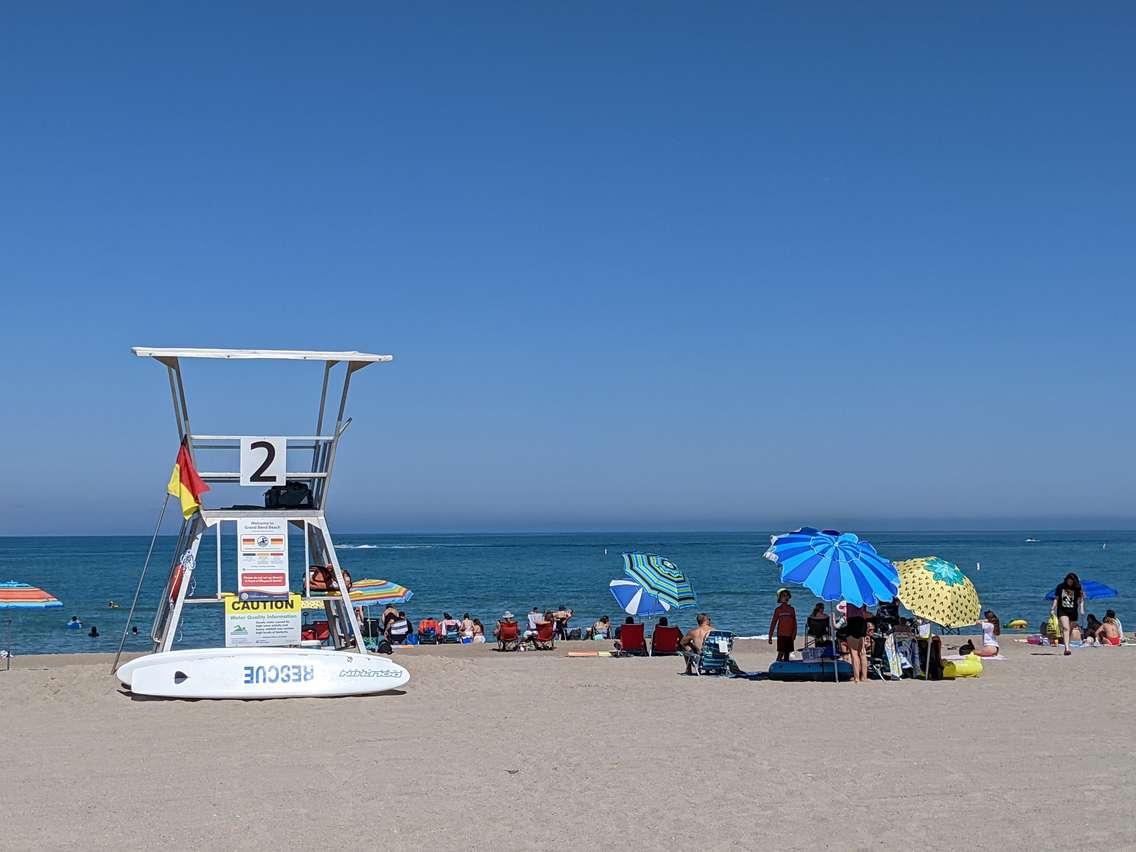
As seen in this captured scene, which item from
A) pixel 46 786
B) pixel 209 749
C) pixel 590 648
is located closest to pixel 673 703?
pixel 209 749

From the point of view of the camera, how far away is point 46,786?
7.99 m

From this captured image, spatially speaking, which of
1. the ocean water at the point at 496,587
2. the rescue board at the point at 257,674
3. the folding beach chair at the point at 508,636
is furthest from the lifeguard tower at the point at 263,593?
the ocean water at the point at 496,587

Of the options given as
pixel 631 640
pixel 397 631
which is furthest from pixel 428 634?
pixel 631 640

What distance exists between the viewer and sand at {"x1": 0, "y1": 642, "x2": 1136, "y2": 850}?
22.1 feet

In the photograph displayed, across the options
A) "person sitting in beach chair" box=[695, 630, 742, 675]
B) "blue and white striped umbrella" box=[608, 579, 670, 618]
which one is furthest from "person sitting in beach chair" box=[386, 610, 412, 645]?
"person sitting in beach chair" box=[695, 630, 742, 675]

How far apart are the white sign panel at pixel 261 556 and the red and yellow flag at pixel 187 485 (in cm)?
50

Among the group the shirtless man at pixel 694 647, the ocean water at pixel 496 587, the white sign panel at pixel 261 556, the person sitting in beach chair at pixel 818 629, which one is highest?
the white sign panel at pixel 261 556

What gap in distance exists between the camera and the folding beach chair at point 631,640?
18312 millimetres

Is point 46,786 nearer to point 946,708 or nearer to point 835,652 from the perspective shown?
point 946,708

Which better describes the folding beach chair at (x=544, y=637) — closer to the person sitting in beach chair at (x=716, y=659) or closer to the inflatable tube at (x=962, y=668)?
the person sitting in beach chair at (x=716, y=659)

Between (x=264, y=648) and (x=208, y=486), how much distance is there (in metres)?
1.81

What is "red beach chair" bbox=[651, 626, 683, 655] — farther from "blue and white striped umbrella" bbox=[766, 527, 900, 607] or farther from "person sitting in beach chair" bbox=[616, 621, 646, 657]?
"blue and white striped umbrella" bbox=[766, 527, 900, 607]

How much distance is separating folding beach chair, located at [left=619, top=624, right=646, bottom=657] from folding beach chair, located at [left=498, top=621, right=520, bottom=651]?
278cm

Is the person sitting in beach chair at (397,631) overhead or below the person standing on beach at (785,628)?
below
